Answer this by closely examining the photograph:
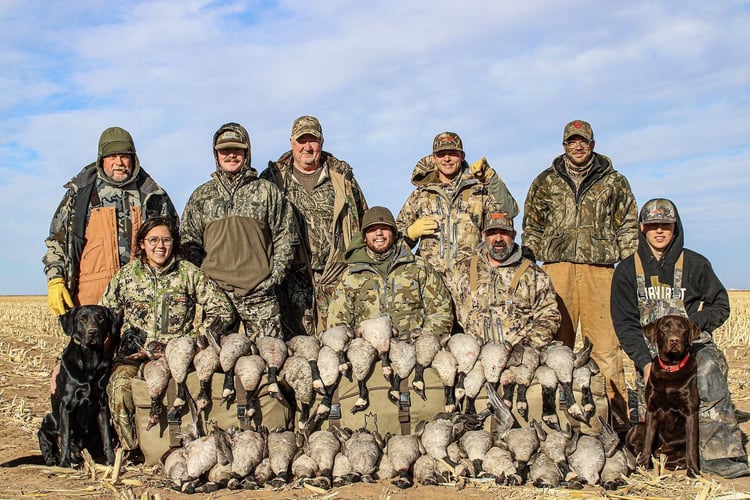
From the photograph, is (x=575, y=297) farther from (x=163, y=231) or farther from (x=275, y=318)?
(x=163, y=231)

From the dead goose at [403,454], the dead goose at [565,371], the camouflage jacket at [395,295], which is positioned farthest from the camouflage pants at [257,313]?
the dead goose at [565,371]

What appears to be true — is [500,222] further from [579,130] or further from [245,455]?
[245,455]

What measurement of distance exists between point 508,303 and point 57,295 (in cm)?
392

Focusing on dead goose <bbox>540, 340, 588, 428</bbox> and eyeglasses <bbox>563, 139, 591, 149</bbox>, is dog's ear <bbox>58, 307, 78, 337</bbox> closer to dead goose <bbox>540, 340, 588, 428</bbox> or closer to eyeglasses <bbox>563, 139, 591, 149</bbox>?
dead goose <bbox>540, 340, 588, 428</bbox>

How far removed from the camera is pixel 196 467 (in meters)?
4.78

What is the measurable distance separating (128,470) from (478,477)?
2.56 metres

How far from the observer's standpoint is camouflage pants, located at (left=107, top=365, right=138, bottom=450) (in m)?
5.45

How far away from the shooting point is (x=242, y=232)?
252 inches

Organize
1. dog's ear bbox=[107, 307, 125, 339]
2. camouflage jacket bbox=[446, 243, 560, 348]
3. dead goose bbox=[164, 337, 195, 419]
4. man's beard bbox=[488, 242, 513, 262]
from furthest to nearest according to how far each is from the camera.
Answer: man's beard bbox=[488, 242, 513, 262], camouflage jacket bbox=[446, 243, 560, 348], dog's ear bbox=[107, 307, 125, 339], dead goose bbox=[164, 337, 195, 419]

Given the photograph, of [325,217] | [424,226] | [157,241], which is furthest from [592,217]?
[157,241]

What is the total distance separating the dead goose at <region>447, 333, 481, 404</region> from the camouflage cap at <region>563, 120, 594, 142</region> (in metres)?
2.50

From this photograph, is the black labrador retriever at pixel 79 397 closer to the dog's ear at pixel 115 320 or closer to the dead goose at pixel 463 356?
the dog's ear at pixel 115 320

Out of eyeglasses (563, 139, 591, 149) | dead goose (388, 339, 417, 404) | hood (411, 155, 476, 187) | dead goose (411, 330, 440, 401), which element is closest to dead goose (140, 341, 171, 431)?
dead goose (388, 339, 417, 404)

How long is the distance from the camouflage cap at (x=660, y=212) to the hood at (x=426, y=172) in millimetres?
1810
